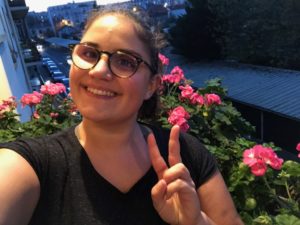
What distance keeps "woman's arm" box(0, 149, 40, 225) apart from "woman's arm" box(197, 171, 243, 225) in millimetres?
568

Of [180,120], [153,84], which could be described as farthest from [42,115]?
[153,84]

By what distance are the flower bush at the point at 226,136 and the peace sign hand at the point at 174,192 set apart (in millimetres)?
700

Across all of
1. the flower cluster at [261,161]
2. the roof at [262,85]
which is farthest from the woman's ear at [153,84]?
the roof at [262,85]

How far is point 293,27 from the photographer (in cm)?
1691

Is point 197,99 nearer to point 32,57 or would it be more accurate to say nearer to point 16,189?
point 16,189

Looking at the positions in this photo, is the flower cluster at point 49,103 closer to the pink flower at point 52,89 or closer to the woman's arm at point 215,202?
the pink flower at point 52,89

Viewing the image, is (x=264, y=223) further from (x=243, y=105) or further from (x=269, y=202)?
(x=243, y=105)

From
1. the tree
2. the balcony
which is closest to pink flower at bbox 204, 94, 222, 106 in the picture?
the tree

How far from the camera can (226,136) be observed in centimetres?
329

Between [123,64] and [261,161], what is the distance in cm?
105

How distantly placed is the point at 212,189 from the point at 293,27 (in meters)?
17.1

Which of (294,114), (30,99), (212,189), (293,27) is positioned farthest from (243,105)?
(212,189)

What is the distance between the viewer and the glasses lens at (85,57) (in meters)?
1.26

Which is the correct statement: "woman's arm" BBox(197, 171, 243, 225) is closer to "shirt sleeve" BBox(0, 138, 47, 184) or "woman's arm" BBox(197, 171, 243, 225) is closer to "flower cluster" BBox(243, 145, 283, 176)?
"shirt sleeve" BBox(0, 138, 47, 184)
